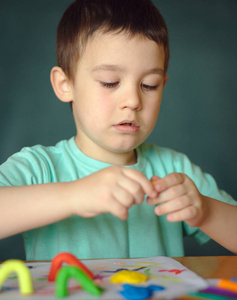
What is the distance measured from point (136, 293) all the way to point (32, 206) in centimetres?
26

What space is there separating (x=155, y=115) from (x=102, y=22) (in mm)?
219

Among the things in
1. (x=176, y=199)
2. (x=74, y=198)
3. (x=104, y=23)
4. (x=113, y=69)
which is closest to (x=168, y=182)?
(x=176, y=199)

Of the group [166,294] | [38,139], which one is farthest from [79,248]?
[38,139]

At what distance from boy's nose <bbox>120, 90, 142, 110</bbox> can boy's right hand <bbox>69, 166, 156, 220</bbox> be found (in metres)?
0.22

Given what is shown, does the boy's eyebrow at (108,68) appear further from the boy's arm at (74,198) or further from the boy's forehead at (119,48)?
the boy's arm at (74,198)

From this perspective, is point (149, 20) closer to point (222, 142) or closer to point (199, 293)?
point (199, 293)

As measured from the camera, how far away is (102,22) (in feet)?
2.59

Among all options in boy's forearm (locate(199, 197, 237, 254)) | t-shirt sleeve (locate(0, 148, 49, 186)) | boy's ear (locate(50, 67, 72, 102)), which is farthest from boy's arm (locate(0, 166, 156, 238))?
boy's ear (locate(50, 67, 72, 102))

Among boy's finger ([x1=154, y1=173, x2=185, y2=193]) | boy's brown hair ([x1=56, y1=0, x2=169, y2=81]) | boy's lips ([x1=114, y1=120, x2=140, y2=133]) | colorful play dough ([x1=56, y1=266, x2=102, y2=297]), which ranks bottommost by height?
colorful play dough ([x1=56, y1=266, x2=102, y2=297])

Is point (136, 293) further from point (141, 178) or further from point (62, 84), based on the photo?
point (62, 84)

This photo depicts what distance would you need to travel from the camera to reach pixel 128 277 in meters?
0.47

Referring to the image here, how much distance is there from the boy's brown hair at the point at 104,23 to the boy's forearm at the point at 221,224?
13.8 inches

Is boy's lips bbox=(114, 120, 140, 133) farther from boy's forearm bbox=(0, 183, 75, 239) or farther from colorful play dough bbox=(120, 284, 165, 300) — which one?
colorful play dough bbox=(120, 284, 165, 300)

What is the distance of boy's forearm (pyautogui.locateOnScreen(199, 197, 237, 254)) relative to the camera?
0.74 metres
